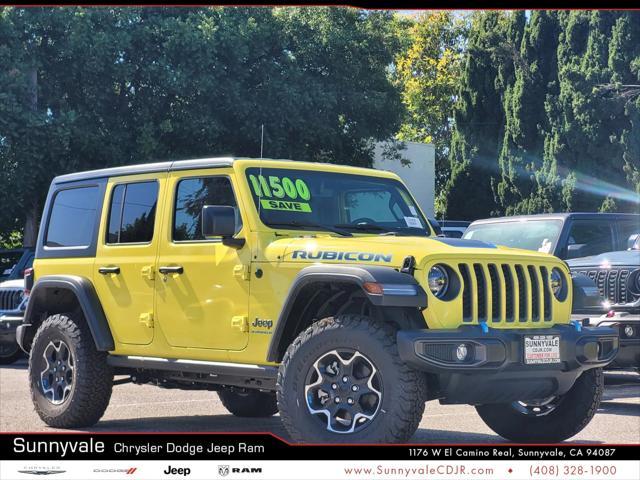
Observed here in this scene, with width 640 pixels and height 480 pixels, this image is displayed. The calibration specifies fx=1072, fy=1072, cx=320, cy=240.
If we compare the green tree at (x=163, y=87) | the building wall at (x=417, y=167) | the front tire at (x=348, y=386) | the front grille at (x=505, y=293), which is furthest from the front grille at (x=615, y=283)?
the building wall at (x=417, y=167)

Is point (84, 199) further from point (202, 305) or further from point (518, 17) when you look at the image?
point (518, 17)

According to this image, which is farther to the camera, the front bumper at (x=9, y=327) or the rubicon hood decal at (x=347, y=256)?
the front bumper at (x=9, y=327)

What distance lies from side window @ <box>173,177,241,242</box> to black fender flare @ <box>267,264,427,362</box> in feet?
4.16

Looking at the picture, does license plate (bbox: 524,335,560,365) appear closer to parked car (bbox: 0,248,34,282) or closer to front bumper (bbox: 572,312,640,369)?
front bumper (bbox: 572,312,640,369)

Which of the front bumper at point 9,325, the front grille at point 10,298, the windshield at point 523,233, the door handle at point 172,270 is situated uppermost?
the windshield at point 523,233

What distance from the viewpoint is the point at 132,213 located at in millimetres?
8766

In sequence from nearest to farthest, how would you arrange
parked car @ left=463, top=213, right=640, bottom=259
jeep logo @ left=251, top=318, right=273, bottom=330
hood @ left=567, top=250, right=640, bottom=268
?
jeep logo @ left=251, top=318, right=273, bottom=330, hood @ left=567, top=250, right=640, bottom=268, parked car @ left=463, top=213, right=640, bottom=259

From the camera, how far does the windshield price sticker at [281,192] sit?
7777 millimetres

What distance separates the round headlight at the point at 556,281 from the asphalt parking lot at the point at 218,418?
4.28ft

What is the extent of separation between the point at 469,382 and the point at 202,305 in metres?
2.19

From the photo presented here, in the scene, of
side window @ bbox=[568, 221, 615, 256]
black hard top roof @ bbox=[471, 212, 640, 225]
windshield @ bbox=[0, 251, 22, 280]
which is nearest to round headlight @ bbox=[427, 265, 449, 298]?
black hard top roof @ bbox=[471, 212, 640, 225]

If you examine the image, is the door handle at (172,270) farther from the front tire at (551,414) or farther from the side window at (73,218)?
the front tire at (551,414)

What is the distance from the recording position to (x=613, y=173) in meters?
34.6

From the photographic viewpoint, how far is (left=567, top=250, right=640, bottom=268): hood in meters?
11.4
